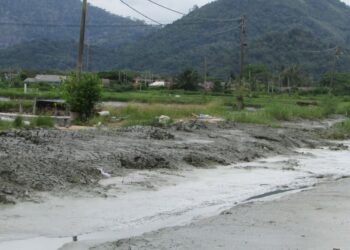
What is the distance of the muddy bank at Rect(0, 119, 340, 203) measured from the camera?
998cm

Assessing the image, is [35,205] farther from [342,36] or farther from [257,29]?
[342,36]

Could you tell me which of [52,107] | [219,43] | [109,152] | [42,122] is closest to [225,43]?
[219,43]

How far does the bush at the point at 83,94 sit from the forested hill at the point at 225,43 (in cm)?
7161

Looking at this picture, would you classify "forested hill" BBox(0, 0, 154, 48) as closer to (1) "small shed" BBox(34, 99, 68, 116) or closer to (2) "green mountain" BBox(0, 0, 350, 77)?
(2) "green mountain" BBox(0, 0, 350, 77)

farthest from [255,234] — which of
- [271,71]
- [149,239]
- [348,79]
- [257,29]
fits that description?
[257,29]

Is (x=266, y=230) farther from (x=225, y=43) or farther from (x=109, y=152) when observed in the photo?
(x=225, y=43)

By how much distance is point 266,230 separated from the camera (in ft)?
24.9

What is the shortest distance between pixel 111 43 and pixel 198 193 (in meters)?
130

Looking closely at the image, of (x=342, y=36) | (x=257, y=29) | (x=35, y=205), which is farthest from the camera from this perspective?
(x=342, y=36)

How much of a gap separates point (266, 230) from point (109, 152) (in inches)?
256

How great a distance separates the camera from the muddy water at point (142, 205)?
7230 millimetres

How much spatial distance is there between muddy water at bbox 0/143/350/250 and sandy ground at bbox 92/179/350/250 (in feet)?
1.66

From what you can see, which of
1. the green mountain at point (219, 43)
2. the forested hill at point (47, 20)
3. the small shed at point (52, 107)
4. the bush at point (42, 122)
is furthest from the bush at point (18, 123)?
the forested hill at point (47, 20)

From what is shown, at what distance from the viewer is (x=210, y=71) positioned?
109 meters
